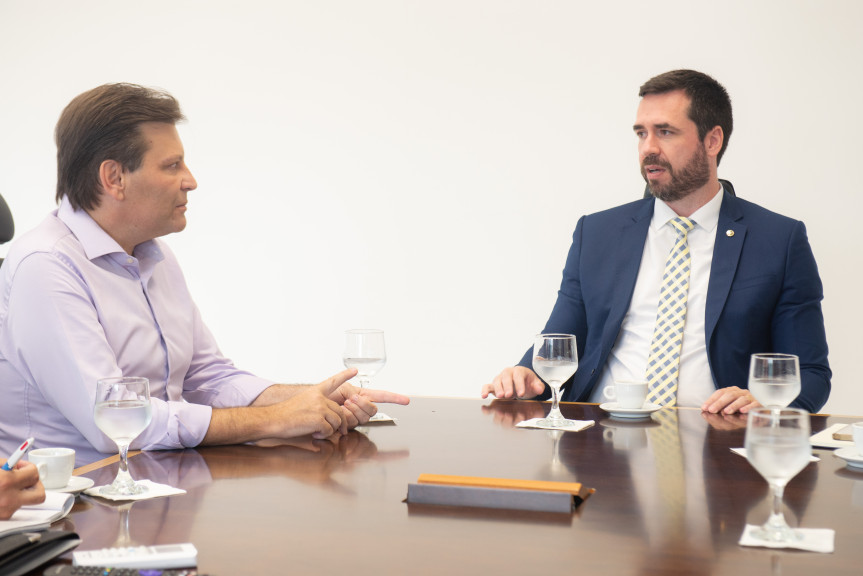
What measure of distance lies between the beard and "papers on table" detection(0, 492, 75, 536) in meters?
2.17

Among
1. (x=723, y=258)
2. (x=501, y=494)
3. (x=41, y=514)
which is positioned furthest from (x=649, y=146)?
(x=41, y=514)

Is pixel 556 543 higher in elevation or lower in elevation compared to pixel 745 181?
lower

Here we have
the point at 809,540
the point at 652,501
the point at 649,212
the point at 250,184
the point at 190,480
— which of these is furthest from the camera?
the point at 250,184

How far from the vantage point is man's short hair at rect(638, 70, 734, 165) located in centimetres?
305

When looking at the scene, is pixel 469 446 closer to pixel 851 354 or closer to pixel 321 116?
pixel 851 354

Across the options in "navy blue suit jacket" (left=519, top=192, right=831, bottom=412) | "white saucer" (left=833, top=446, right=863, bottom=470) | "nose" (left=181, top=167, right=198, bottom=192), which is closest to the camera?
"white saucer" (left=833, top=446, right=863, bottom=470)

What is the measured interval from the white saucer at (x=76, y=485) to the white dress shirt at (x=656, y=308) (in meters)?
1.75

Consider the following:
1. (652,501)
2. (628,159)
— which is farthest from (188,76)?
(652,501)

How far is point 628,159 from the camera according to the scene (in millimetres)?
4340

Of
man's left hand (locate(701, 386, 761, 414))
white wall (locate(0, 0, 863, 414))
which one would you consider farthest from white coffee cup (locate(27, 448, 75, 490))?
white wall (locate(0, 0, 863, 414))

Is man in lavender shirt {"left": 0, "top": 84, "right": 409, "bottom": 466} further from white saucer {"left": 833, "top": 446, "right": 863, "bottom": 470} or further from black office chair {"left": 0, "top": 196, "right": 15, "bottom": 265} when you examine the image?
white saucer {"left": 833, "top": 446, "right": 863, "bottom": 470}

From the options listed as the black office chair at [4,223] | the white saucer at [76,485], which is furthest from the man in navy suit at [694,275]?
the black office chair at [4,223]

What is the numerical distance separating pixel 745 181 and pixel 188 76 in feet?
9.95

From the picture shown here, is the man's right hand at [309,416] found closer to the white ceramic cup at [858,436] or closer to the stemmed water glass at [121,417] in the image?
the stemmed water glass at [121,417]
